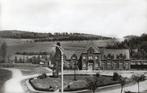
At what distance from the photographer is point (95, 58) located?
2.88m

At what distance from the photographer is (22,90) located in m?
2.88

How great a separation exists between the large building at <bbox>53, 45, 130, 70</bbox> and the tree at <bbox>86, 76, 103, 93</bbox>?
106 mm

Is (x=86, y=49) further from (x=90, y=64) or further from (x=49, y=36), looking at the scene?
(x=49, y=36)

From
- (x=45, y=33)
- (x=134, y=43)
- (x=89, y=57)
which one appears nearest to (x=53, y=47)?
(x=45, y=33)

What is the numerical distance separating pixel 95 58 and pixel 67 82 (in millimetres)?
353

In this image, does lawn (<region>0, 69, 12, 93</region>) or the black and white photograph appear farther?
lawn (<region>0, 69, 12, 93</region>)

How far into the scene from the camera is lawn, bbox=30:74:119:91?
112 inches

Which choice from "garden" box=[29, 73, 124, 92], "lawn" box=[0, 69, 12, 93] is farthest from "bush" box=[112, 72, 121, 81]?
"lawn" box=[0, 69, 12, 93]

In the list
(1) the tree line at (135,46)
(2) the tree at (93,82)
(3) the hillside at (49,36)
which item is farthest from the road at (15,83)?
(1) the tree line at (135,46)

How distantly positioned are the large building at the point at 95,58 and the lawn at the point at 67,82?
97mm

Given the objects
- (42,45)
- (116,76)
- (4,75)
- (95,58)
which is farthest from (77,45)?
(4,75)

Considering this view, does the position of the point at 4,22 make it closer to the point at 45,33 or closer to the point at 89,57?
the point at 45,33

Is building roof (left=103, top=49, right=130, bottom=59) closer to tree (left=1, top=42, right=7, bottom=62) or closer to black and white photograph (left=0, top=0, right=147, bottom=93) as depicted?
black and white photograph (left=0, top=0, right=147, bottom=93)

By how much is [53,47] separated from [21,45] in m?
0.32
